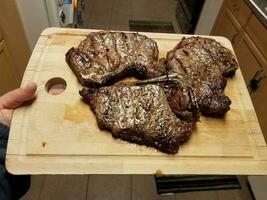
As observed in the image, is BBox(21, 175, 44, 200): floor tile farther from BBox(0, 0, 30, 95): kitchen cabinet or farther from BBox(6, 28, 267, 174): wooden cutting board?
BBox(6, 28, 267, 174): wooden cutting board

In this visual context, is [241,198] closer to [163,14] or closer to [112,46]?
[112,46]

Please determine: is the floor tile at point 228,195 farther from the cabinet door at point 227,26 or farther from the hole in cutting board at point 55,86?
the hole in cutting board at point 55,86

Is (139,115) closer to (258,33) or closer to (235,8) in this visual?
(258,33)

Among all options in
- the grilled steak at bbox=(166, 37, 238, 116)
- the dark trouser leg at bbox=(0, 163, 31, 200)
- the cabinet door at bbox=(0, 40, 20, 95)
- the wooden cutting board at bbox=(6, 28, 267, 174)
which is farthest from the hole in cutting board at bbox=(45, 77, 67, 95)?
the cabinet door at bbox=(0, 40, 20, 95)

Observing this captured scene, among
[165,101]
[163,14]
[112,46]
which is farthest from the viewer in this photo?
[163,14]

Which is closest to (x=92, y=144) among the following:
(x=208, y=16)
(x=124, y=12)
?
(x=208, y=16)

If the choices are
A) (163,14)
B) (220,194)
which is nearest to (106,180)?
(220,194)
